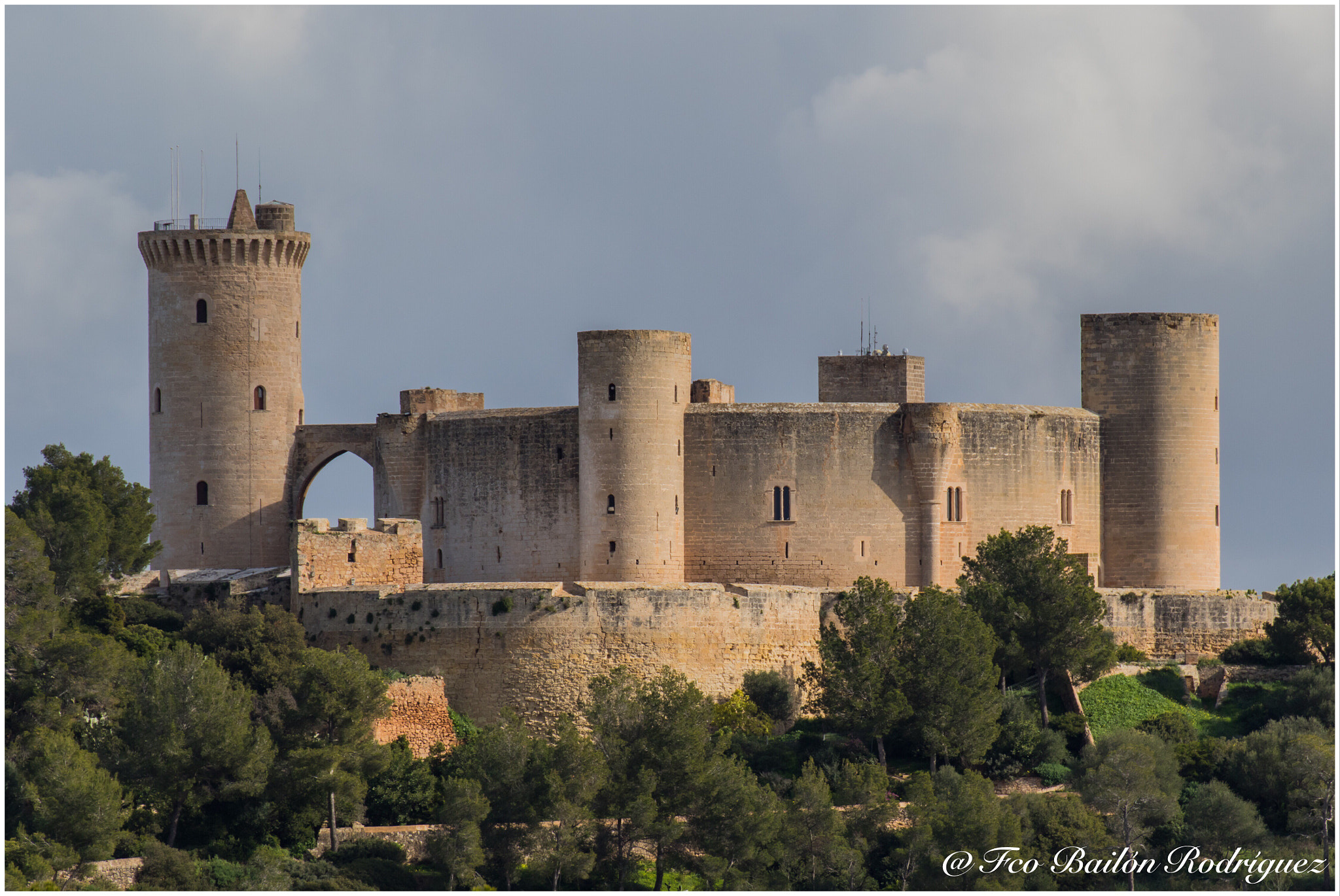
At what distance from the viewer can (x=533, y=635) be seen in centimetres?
5544

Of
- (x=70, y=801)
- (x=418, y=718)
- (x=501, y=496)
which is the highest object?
(x=501, y=496)

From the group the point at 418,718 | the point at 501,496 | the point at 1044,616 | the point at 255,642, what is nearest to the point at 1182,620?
the point at 1044,616

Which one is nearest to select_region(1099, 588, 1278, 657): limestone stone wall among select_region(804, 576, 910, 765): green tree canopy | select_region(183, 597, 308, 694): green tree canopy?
select_region(804, 576, 910, 765): green tree canopy

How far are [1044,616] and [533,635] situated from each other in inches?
463

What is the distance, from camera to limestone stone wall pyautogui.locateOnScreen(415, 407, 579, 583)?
62844mm

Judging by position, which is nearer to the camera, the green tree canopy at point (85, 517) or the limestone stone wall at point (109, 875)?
the limestone stone wall at point (109, 875)

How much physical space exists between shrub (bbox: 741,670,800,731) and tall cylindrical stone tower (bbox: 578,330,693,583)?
5507mm

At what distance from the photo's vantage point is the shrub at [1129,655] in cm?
6047

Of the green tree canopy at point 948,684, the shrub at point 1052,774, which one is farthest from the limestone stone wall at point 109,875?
the shrub at point 1052,774

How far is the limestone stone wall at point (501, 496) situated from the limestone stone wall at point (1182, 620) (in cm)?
1325

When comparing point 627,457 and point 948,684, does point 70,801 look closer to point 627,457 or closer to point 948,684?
point 627,457

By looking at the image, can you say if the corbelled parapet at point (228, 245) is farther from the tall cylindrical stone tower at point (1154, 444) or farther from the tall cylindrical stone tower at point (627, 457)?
the tall cylindrical stone tower at point (1154, 444)

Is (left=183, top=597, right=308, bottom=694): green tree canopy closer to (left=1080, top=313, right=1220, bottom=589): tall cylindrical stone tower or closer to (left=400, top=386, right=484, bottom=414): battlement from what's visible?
(left=400, top=386, right=484, bottom=414): battlement

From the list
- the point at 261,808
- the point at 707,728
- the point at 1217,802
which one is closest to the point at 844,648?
the point at 707,728
